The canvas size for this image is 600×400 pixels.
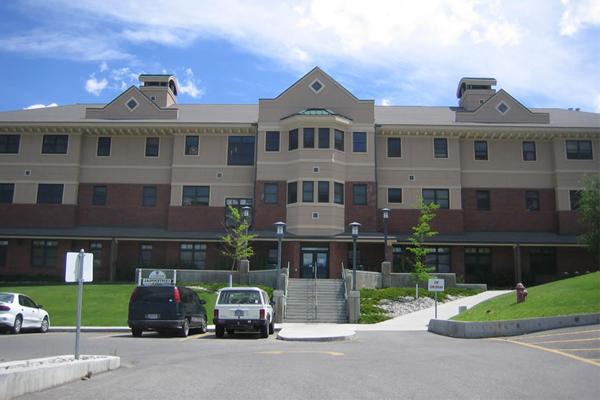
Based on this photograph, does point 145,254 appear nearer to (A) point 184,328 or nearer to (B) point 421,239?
(B) point 421,239

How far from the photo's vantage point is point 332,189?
128 feet

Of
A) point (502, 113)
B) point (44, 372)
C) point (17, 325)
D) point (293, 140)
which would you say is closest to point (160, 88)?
point (293, 140)

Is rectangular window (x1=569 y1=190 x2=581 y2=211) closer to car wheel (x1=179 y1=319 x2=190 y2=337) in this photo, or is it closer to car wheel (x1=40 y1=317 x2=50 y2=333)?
car wheel (x1=179 y1=319 x2=190 y2=337)

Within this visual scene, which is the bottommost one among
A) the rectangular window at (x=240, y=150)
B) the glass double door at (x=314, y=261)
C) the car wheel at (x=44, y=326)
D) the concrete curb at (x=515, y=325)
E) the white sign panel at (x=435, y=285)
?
the car wheel at (x=44, y=326)

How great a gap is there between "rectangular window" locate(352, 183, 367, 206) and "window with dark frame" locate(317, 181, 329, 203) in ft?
6.63

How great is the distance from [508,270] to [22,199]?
108 feet

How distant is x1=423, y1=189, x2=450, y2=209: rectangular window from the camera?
4112cm

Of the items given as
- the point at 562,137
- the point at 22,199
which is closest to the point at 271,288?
the point at 22,199

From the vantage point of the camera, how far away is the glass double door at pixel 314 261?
38.7 meters

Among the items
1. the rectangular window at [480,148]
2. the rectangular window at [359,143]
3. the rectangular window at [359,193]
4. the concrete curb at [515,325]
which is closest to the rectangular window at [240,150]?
the rectangular window at [359,143]

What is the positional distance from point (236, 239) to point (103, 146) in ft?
44.7

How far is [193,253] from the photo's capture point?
4059 cm

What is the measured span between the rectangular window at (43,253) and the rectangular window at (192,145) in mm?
10604

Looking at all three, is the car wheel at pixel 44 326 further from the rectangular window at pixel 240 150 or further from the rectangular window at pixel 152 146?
the rectangular window at pixel 152 146
